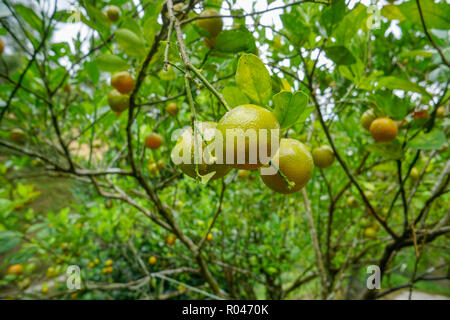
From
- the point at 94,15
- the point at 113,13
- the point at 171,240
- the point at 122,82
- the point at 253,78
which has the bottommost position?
the point at 171,240

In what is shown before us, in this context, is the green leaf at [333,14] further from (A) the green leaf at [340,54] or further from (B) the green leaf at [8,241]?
(B) the green leaf at [8,241]

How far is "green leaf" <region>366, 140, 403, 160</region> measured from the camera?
757 millimetres

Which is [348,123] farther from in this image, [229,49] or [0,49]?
[0,49]

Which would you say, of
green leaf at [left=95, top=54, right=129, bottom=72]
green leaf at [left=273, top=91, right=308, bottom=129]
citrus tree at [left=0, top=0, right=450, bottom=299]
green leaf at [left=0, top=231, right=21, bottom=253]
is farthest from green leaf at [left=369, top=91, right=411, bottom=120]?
green leaf at [left=0, top=231, right=21, bottom=253]

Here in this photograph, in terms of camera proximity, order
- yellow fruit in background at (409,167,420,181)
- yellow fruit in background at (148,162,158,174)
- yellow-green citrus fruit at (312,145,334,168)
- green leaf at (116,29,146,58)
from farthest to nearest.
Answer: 1. yellow fruit in background at (148,162,158,174)
2. yellow fruit in background at (409,167,420,181)
3. yellow-green citrus fruit at (312,145,334,168)
4. green leaf at (116,29,146,58)

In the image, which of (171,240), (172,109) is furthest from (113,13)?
(171,240)

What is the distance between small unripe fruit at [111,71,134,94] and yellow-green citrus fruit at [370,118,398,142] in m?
0.77

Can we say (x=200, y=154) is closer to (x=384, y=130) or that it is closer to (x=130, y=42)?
(x=130, y=42)

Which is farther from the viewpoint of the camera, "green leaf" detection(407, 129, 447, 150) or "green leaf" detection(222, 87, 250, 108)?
"green leaf" detection(407, 129, 447, 150)

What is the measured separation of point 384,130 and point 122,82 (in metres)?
0.81

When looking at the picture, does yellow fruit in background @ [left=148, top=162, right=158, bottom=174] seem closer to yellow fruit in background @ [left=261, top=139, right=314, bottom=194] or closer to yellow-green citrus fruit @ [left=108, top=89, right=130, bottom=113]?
yellow-green citrus fruit @ [left=108, top=89, right=130, bottom=113]

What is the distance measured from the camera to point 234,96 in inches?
14.4

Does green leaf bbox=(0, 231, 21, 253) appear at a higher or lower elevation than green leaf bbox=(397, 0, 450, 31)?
lower
